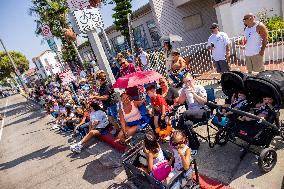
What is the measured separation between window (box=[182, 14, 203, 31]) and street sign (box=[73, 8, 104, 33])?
40.4 feet

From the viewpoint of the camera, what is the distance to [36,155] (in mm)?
9984

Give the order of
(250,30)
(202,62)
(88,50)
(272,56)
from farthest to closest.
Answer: (88,50), (202,62), (272,56), (250,30)

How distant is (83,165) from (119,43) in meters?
21.5

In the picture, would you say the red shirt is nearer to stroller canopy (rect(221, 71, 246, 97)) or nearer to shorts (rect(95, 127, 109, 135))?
stroller canopy (rect(221, 71, 246, 97))

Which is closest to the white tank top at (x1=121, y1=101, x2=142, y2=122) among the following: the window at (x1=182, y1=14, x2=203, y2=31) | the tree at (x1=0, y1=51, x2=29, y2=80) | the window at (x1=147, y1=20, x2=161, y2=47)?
the window at (x1=182, y1=14, x2=203, y2=31)

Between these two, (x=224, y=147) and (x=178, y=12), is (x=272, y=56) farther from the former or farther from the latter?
(x=178, y=12)

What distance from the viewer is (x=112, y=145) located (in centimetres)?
797

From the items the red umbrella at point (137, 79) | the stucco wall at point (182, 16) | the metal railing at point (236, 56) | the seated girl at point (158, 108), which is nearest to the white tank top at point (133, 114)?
the red umbrella at point (137, 79)

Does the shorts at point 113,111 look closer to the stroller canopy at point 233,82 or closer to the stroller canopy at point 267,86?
the stroller canopy at point 233,82

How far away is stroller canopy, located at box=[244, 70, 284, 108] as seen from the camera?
4.34 metres

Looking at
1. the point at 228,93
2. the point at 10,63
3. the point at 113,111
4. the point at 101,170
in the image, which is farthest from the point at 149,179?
the point at 10,63

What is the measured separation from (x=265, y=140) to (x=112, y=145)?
474 cm

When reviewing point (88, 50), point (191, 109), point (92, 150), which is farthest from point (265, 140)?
point (88, 50)

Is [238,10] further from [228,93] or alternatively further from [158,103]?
[158,103]
